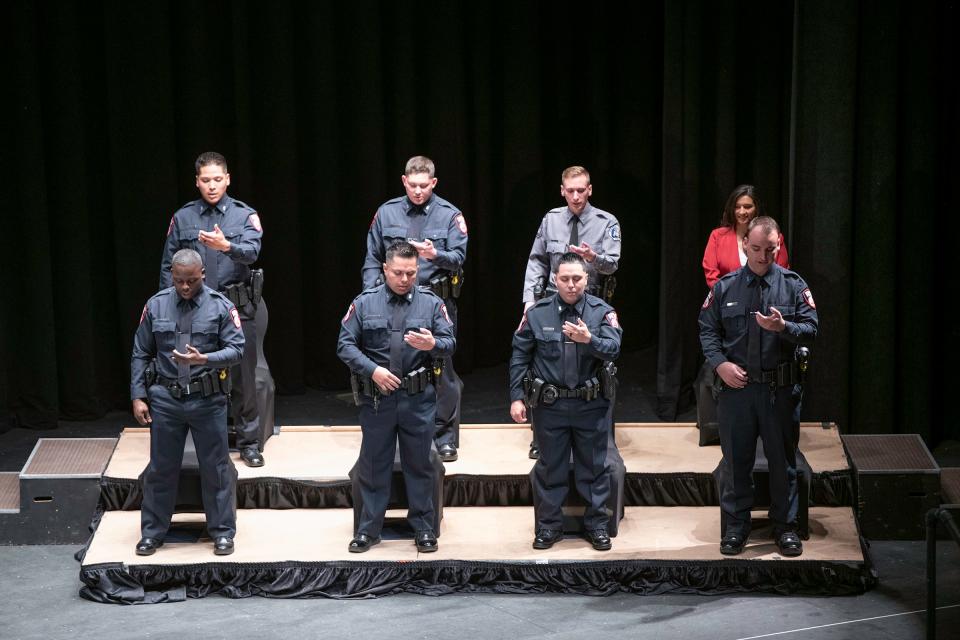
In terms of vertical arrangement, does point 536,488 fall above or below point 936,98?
below

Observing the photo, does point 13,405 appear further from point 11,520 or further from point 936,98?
point 936,98

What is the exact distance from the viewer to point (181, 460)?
700 centimetres

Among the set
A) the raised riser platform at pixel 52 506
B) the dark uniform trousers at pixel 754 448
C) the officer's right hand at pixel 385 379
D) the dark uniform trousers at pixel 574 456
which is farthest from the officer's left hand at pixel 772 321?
the raised riser platform at pixel 52 506

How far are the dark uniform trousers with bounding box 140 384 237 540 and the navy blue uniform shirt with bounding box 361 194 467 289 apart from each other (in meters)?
1.21

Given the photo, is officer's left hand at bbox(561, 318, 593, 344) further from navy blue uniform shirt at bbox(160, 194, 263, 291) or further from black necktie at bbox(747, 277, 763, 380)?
navy blue uniform shirt at bbox(160, 194, 263, 291)

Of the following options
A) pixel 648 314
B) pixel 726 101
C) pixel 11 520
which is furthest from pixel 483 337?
pixel 11 520

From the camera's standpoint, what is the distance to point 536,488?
23.1ft

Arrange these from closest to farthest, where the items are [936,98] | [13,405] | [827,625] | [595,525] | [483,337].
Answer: [827,625], [595,525], [936,98], [13,405], [483,337]

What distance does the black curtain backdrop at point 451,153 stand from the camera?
850 centimetres

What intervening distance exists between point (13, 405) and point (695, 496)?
4.46m

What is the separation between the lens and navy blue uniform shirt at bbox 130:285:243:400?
6832 mm

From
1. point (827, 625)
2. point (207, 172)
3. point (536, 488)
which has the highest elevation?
point (207, 172)

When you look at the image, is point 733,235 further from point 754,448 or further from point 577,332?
point 577,332

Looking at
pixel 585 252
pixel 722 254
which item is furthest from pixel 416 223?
pixel 722 254
